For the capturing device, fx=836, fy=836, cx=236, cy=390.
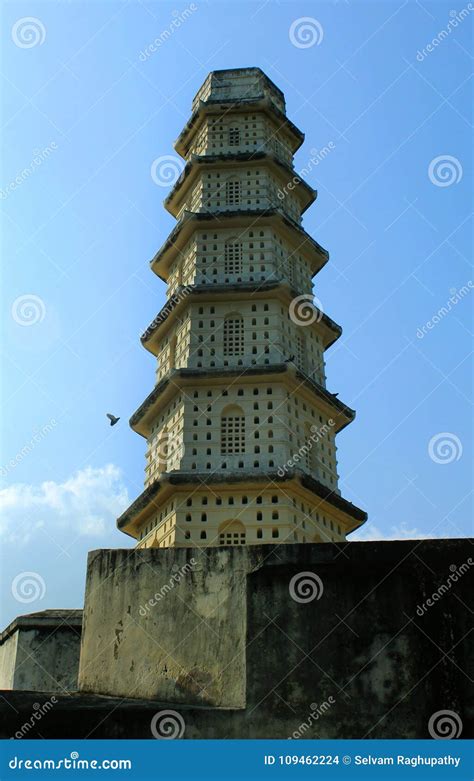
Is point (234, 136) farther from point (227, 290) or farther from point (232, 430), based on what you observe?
point (232, 430)

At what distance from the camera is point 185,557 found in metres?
9.56

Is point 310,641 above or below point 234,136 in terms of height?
below

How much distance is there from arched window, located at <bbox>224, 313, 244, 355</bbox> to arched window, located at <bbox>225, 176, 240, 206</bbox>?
4.51 meters

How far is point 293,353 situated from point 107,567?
14.3 m

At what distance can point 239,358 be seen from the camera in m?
23.1

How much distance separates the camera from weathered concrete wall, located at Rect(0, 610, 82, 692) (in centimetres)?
1664

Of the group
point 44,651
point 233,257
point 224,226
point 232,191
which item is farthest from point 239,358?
point 44,651

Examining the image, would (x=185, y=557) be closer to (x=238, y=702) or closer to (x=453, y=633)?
(x=238, y=702)

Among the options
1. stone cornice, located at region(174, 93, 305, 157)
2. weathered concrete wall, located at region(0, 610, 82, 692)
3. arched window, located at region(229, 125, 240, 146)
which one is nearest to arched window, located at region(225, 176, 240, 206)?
arched window, located at region(229, 125, 240, 146)

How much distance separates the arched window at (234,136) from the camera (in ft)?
91.6

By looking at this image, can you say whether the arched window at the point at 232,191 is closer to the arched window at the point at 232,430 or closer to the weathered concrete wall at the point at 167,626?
the arched window at the point at 232,430

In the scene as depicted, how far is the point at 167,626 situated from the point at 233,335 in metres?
14.9

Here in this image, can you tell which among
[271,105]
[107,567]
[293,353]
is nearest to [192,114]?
[271,105]

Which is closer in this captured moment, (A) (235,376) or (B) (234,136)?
(A) (235,376)
